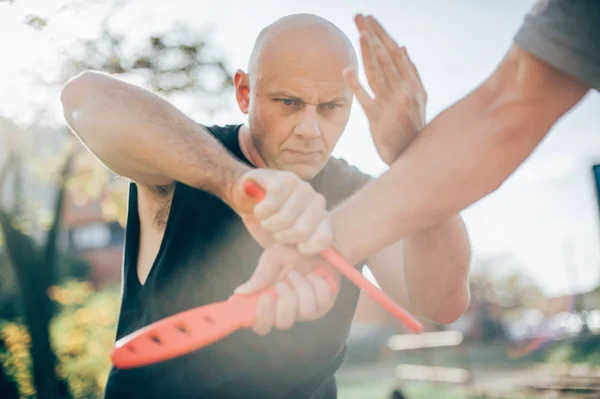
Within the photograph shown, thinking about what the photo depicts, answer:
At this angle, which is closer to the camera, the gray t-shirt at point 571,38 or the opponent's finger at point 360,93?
the gray t-shirt at point 571,38

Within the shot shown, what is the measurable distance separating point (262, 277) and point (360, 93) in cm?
54

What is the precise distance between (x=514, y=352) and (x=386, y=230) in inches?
907

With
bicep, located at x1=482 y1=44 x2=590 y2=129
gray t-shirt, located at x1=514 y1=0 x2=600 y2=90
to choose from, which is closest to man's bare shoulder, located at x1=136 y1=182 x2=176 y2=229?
bicep, located at x1=482 y1=44 x2=590 y2=129

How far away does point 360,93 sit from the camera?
1.35 m

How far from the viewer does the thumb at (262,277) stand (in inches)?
40.9

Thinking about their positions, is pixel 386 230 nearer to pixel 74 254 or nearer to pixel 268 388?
pixel 268 388

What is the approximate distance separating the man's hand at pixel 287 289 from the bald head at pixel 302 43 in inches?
26.8

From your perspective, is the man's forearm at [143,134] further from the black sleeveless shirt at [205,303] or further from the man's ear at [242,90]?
the man's ear at [242,90]

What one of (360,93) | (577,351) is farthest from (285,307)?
(577,351)

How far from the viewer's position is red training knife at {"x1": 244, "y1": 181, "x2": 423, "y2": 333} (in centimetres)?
99

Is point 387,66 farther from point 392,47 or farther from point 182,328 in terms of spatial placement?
point 182,328

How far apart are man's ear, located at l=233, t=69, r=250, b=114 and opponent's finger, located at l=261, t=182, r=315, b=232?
2.69 ft

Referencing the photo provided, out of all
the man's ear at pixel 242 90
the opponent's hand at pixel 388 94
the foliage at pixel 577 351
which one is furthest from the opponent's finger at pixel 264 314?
the foliage at pixel 577 351

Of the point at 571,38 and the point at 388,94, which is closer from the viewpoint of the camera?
the point at 571,38
